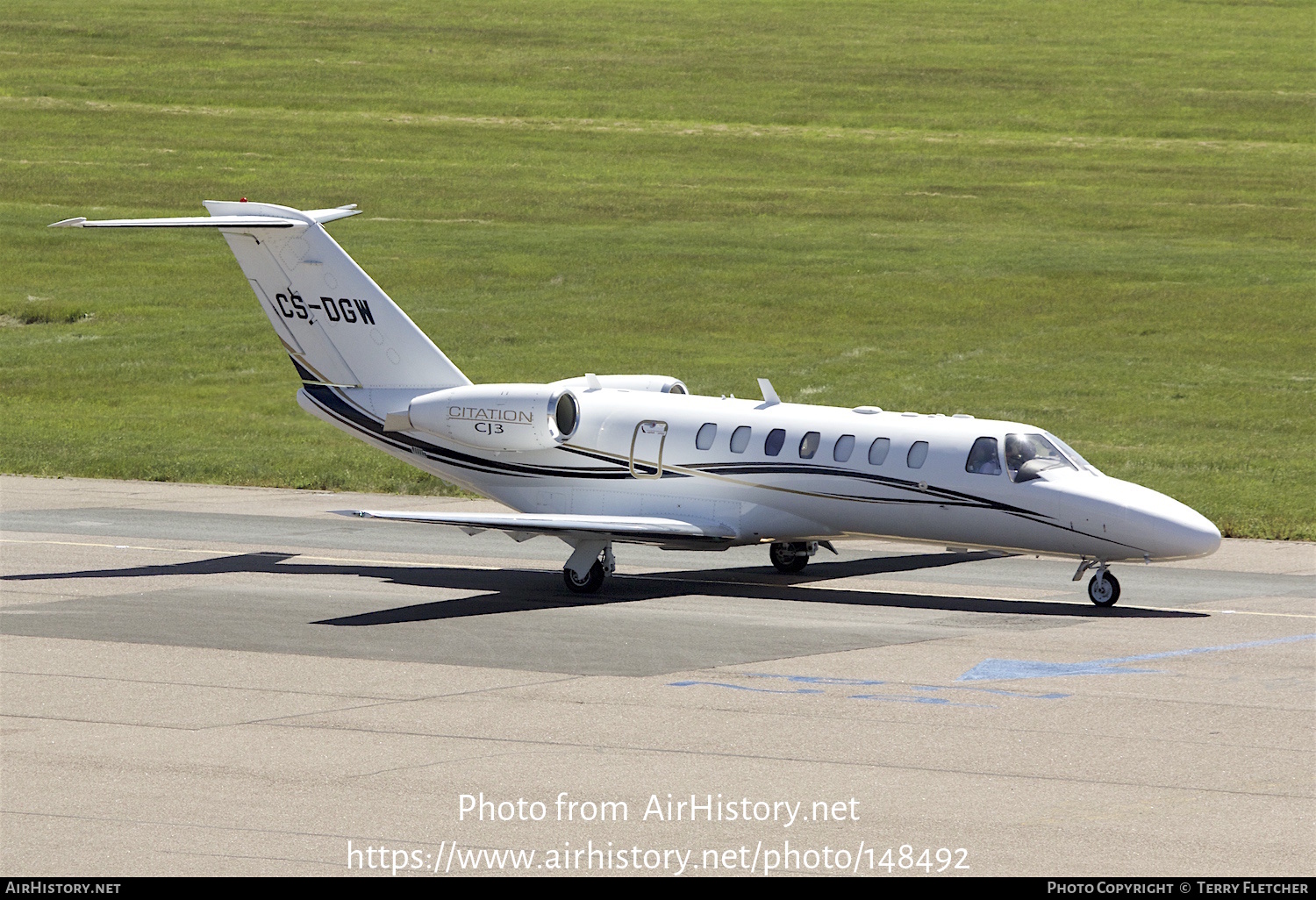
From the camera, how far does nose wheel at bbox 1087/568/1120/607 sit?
2230 cm

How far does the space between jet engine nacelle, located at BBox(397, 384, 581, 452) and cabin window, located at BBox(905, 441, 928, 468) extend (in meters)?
5.05

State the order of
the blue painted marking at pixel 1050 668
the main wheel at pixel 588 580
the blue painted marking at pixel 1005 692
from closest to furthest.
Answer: the blue painted marking at pixel 1005 692, the blue painted marking at pixel 1050 668, the main wheel at pixel 588 580

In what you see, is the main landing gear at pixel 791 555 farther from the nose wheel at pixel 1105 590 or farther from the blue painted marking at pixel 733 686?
the blue painted marking at pixel 733 686

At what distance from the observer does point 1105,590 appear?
22.3 metres

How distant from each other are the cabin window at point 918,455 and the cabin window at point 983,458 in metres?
0.59

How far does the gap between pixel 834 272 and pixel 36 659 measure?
44.0m

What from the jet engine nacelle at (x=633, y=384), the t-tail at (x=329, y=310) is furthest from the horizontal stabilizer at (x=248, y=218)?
the jet engine nacelle at (x=633, y=384)

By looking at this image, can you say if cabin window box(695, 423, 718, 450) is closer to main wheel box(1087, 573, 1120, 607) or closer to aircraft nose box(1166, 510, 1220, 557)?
main wheel box(1087, 573, 1120, 607)

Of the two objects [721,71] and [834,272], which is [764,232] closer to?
[834,272]

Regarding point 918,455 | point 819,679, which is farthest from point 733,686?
point 918,455

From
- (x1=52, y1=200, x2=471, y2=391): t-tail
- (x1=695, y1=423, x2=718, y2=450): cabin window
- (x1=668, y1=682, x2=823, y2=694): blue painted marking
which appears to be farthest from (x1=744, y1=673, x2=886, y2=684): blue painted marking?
(x1=52, y1=200, x2=471, y2=391): t-tail

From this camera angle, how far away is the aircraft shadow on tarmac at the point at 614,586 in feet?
72.8

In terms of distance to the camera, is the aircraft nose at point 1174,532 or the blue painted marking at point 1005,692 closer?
the blue painted marking at point 1005,692
